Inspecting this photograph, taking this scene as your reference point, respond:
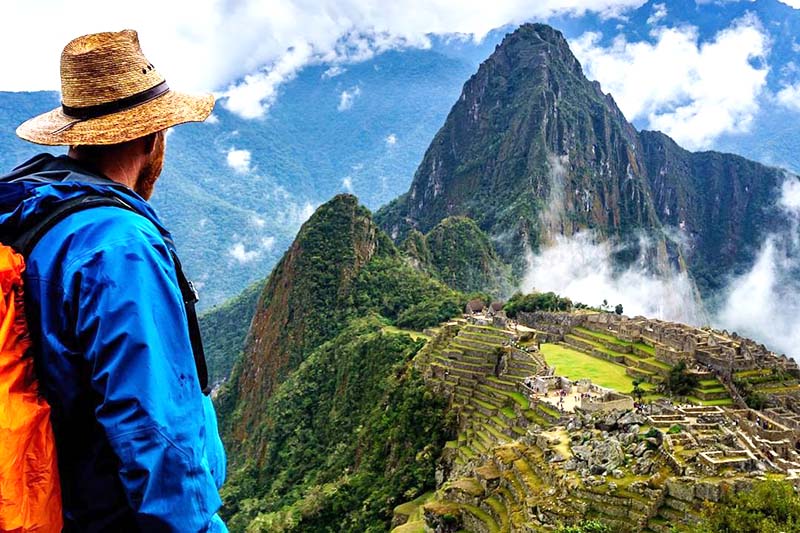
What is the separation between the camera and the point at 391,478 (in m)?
27.1

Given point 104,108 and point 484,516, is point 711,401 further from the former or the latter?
point 104,108

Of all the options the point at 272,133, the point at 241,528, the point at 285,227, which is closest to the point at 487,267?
the point at 241,528

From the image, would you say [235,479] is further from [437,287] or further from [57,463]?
[57,463]

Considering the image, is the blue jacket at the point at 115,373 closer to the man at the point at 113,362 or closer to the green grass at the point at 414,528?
the man at the point at 113,362

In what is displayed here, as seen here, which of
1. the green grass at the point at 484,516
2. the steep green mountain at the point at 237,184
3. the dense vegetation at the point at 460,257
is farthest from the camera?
the steep green mountain at the point at 237,184

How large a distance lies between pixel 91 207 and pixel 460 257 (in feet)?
247

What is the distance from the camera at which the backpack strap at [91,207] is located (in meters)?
2.25

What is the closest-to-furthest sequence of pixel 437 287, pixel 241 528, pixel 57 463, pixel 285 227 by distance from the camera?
1. pixel 57 463
2. pixel 241 528
3. pixel 437 287
4. pixel 285 227

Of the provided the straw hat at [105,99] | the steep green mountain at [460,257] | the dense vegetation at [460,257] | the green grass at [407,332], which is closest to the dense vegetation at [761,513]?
the straw hat at [105,99]

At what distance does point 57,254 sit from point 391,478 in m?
26.2

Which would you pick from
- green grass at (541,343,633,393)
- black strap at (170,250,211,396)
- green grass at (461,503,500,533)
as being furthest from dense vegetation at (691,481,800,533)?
green grass at (541,343,633,393)

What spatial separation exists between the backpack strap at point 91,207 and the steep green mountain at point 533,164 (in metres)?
88.5

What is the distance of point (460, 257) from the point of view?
77.2m

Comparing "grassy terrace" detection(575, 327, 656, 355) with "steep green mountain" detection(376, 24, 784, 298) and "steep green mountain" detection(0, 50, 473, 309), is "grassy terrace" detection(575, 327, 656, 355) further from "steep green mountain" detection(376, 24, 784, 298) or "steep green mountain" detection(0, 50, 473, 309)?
"steep green mountain" detection(0, 50, 473, 309)
